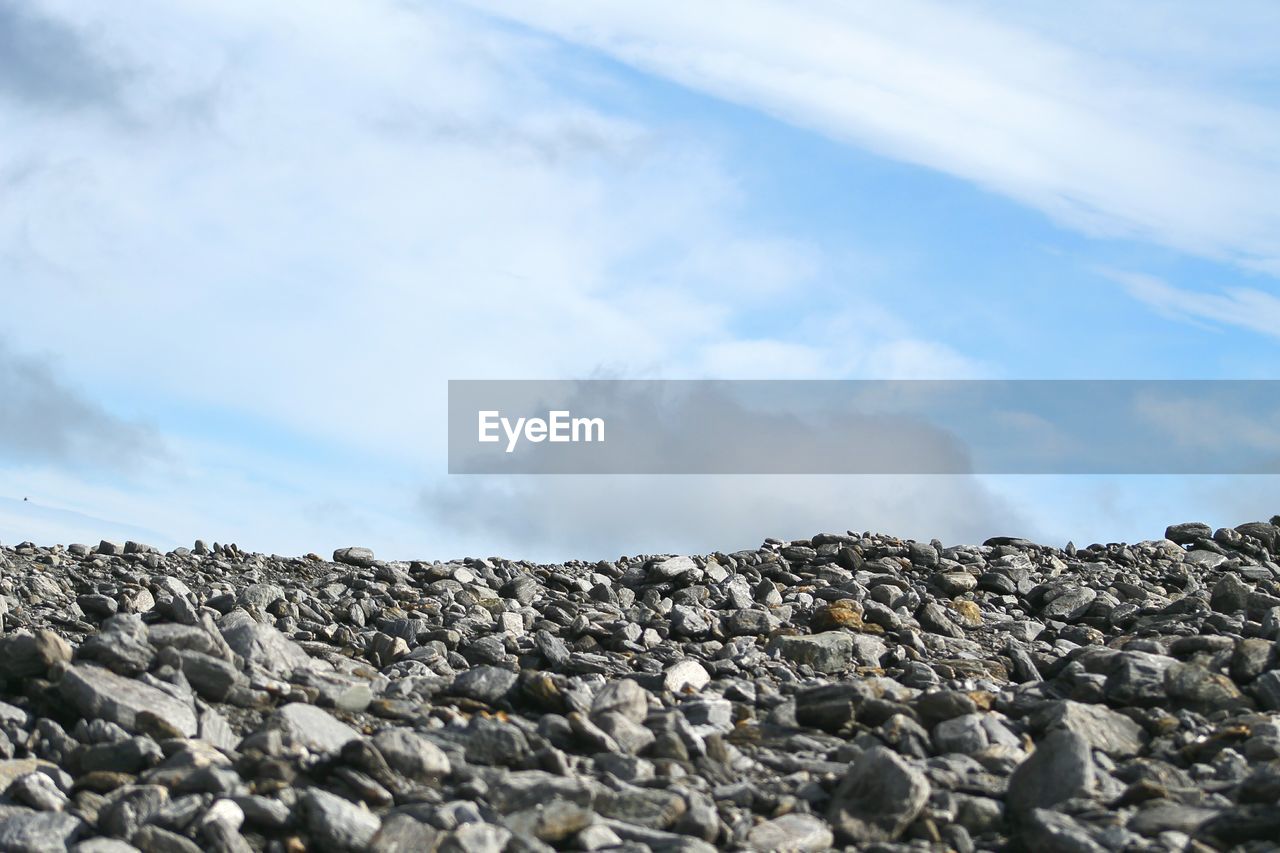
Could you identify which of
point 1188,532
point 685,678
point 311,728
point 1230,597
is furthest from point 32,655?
point 1188,532

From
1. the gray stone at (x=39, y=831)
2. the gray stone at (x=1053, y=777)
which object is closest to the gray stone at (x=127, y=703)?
the gray stone at (x=39, y=831)

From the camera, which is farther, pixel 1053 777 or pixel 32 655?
pixel 32 655

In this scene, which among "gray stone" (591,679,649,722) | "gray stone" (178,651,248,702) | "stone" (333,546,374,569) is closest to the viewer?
"gray stone" (591,679,649,722)

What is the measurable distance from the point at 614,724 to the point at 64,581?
29.4ft

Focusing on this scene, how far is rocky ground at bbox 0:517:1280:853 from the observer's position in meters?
4.93

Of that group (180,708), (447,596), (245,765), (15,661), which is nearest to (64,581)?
(447,596)

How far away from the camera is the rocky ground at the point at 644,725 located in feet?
16.2

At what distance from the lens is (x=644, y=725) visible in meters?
6.14

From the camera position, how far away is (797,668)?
27.8 ft

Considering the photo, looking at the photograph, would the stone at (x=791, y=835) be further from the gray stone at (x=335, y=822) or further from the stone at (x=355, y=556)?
the stone at (x=355, y=556)

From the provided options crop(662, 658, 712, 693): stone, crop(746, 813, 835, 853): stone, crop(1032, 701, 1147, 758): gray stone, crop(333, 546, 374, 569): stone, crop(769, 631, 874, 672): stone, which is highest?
crop(333, 546, 374, 569): stone

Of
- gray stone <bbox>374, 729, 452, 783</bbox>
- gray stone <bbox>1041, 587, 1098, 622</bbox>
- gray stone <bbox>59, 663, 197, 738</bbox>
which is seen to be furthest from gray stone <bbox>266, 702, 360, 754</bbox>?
gray stone <bbox>1041, 587, 1098, 622</bbox>

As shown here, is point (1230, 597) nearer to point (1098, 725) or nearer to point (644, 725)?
point (1098, 725)

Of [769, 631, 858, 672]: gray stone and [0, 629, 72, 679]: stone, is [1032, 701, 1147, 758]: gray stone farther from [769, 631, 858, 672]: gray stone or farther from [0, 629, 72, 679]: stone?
[0, 629, 72, 679]: stone
